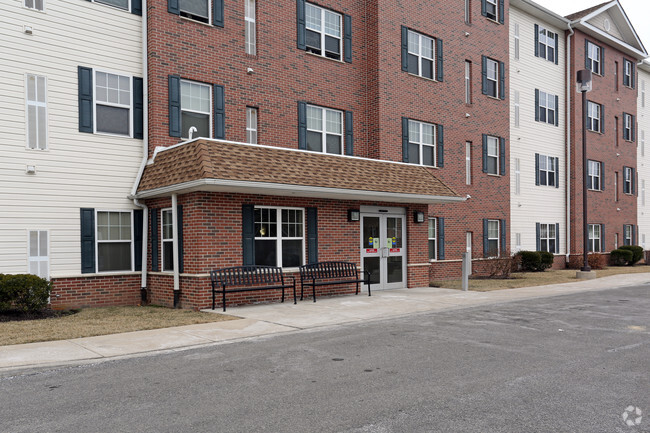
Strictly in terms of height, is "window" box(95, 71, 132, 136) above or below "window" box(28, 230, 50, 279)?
above

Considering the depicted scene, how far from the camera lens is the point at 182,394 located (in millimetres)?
5949

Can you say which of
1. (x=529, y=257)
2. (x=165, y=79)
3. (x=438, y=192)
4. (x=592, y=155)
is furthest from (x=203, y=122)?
(x=592, y=155)

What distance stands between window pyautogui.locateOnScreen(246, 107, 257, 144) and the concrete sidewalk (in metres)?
5.01

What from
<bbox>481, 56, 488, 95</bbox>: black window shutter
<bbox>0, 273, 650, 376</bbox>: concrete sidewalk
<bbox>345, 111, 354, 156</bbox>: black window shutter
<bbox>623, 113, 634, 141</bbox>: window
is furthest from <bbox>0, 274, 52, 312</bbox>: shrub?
<bbox>623, 113, 634, 141</bbox>: window

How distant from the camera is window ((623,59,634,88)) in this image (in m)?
32.7

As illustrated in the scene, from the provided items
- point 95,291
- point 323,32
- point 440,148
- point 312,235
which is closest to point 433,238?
point 440,148

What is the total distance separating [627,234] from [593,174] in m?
5.85

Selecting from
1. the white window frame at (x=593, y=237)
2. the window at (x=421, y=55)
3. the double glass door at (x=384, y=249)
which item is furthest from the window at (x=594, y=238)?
the double glass door at (x=384, y=249)

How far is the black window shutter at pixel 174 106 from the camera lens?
14086 millimetres

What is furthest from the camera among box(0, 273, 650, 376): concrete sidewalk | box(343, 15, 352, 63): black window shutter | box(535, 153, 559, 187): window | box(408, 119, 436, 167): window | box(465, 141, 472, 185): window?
box(535, 153, 559, 187): window

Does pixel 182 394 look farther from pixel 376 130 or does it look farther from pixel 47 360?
pixel 376 130

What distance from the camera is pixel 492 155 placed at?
Answer: 23812mm

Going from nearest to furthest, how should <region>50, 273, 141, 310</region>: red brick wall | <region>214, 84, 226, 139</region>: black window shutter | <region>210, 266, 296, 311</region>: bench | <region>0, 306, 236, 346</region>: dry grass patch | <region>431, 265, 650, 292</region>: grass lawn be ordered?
<region>0, 306, 236, 346</region>: dry grass patch → <region>210, 266, 296, 311</region>: bench → <region>50, 273, 141, 310</region>: red brick wall → <region>214, 84, 226, 139</region>: black window shutter → <region>431, 265, 650, 292</region>: grass lawn

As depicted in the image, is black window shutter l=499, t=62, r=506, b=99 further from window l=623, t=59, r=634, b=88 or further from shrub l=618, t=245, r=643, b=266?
shrub l=618, t=245, r=643, b=266
